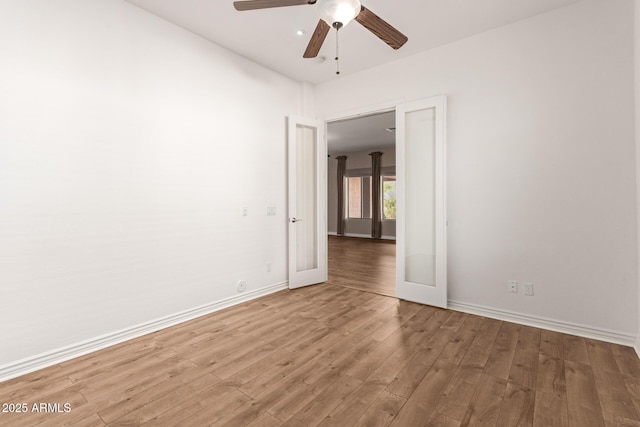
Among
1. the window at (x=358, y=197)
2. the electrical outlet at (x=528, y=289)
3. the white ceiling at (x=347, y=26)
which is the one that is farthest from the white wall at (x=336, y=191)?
the electrical outlet at (x=528, y=289)

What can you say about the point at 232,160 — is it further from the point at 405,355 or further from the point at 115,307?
the point at 405,355

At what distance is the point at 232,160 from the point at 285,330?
6.61 feet

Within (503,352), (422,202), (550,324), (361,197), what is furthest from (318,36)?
(361,197)

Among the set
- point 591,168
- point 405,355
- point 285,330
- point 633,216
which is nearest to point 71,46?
point 285,330

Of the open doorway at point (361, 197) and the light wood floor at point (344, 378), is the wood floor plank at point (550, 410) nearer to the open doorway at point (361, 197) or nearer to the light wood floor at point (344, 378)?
the light wood floor at point (344, 378)

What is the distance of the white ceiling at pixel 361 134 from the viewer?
253 inches

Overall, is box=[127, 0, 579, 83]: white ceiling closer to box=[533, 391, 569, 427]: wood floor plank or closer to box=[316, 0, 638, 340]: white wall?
box=[316, 0, 638, 340]: white wall

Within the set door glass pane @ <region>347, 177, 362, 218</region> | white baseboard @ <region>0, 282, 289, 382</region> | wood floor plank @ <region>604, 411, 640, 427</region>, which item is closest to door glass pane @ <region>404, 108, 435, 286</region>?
wood floor plank @ <region>604, 411, 640, 427</region>

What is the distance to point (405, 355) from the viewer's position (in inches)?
91.0

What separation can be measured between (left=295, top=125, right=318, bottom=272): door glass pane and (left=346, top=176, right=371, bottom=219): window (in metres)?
6.09

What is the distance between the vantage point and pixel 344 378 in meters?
2.01

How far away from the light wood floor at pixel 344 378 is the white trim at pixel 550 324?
10 cm

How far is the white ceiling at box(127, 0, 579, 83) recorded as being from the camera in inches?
106

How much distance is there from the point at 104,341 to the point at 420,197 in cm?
347
